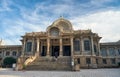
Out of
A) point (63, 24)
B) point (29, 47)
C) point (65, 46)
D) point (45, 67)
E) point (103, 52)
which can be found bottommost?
point (45, 67)

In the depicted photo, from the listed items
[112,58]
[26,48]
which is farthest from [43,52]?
[112,58]

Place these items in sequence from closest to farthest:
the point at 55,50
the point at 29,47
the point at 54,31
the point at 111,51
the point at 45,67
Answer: the point at 45,67
the point at 54,31
the point at 29,47
the point at 55,50
the point at 111,51

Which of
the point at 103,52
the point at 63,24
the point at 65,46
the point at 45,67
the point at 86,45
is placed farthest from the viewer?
the point at 103,52

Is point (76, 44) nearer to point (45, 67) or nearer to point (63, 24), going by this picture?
point (63, 24)

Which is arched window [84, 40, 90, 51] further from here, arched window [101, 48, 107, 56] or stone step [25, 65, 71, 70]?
stone step [25, 65, 71, 70]

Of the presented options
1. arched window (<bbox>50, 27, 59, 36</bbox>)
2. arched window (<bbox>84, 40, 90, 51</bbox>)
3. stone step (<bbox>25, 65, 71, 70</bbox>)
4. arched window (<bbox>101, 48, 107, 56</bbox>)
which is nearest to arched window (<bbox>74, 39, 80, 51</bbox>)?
arched window (<bbox>84, 40, 90, 51</bbox>)

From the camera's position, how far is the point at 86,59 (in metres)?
27.8

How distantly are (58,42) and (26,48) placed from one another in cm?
753

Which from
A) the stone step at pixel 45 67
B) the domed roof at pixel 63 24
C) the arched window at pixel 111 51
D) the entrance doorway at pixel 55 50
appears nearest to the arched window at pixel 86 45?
the domed roof at pixel 63 24

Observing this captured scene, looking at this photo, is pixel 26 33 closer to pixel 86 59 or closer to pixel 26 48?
pixel 26 48

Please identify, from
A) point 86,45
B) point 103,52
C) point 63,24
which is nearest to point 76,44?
point 86,45

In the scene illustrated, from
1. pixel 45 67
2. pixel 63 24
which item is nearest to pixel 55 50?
pixel 63 24

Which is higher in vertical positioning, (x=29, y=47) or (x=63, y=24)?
(x=63, y=24)

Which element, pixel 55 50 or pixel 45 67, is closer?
pixel 45 67
